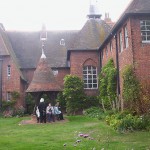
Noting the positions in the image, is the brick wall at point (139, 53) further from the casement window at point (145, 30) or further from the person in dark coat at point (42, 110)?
the person in dark coat at point (42, 110)

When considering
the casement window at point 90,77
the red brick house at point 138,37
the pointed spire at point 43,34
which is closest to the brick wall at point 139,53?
the red brick house at point 138,37

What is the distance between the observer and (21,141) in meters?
13.0

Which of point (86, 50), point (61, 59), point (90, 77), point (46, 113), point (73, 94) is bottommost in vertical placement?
point (46, 113)

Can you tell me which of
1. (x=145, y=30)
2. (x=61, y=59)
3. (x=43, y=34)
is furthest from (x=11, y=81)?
(x=145, y=30)

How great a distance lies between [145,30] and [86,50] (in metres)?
13.1

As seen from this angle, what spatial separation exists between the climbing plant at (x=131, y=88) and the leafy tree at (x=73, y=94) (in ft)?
37.3

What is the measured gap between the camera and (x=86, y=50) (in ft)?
109

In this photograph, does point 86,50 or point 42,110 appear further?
point 86,50

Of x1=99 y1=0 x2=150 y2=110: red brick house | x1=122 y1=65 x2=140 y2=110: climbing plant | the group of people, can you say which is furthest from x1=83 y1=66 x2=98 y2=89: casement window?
x1=122 y1=65 x2=140 y2=110: climbing plant

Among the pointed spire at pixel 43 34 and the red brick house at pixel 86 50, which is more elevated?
the pointed spire at pixel 43 34

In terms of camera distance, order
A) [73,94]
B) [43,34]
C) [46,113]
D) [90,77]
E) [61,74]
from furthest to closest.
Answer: [43,34], [61,74], [90,77], [73,94], [46,113]

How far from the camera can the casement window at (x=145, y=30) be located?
20516mm

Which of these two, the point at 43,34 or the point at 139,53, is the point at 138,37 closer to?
the point at 139,53

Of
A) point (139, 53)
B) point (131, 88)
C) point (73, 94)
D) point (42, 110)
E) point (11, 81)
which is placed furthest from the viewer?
point (11, 81)
